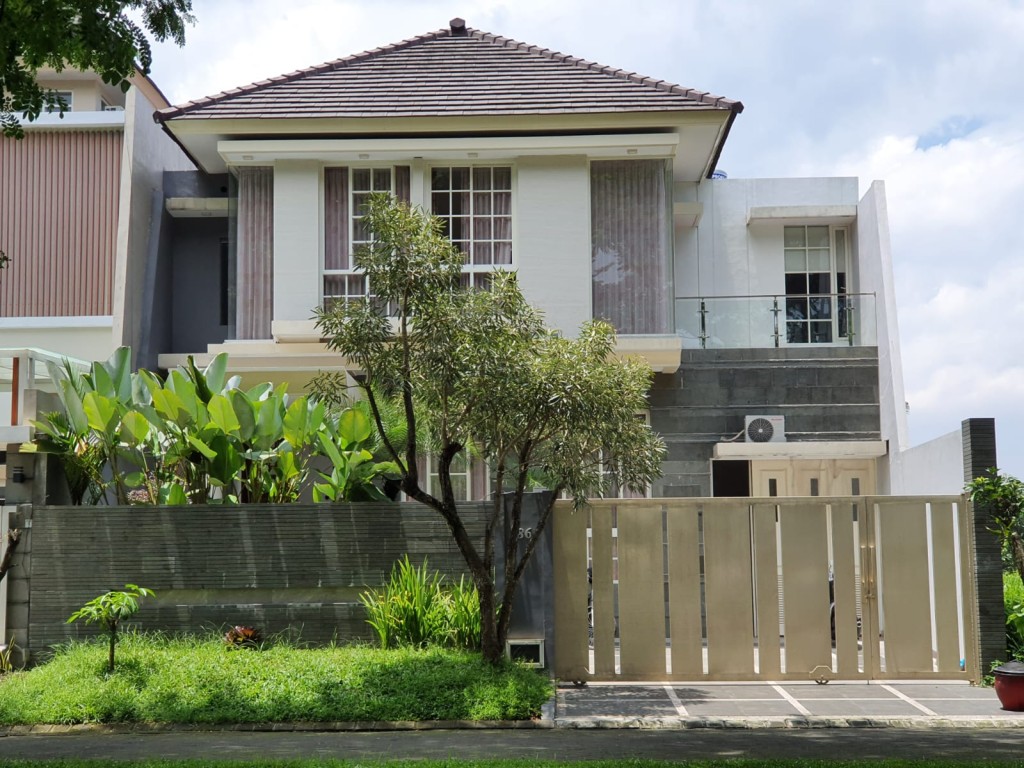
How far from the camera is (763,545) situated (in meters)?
12.5

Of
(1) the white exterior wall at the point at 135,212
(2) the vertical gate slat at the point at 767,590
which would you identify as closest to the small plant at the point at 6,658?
(1) the white exterior wall at the point at 135,212

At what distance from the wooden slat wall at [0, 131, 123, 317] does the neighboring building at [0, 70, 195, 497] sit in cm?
2

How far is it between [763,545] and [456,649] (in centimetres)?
363

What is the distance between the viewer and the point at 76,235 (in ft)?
61.5

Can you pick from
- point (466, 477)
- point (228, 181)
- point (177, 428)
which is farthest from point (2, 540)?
point (228, 181)

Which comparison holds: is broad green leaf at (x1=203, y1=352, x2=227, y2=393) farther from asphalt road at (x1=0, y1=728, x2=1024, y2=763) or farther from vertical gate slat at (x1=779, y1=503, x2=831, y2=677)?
vertical gate slat at (x1=779, y1=503, x2=831, y2=677)

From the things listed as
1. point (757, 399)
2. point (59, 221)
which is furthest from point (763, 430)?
point (59, 221)

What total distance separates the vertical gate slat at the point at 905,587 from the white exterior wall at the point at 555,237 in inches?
251

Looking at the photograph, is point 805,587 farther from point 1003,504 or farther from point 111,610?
point 111,610

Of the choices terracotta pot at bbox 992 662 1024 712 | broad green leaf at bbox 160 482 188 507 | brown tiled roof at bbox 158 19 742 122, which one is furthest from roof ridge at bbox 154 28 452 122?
terracotta pot at bbox 992 662 1024 712

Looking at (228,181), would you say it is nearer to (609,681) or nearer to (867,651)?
(609,681)

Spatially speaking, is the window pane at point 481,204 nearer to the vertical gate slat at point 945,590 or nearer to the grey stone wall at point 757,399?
the grey stone wall at point 757,399

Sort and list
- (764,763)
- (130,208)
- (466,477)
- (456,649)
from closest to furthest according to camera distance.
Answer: (764,763) → (456,649) → (466,477) → (130,208)

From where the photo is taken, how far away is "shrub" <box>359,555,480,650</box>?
1204 cm
